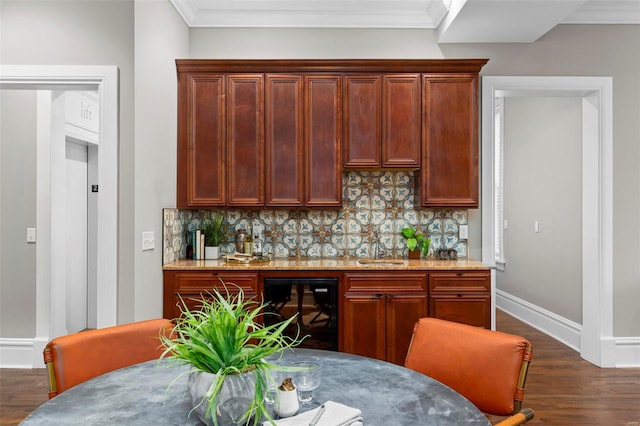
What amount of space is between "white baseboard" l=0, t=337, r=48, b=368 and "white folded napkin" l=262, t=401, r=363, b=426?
140 inches

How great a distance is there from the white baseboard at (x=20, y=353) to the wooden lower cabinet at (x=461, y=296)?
330 cm

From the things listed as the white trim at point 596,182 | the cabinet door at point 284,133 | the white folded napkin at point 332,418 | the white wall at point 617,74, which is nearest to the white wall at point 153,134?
the cabinet door at point 284,133

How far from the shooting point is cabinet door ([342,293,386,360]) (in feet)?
11.1

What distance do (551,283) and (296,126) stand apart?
3.33 m

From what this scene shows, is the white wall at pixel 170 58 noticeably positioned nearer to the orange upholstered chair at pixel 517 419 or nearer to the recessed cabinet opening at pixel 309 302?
the recessed cabinet opening at pixel 309 302

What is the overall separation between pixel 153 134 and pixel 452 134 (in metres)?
2.37

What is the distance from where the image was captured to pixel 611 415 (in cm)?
295

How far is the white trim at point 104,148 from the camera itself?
9.64 feet

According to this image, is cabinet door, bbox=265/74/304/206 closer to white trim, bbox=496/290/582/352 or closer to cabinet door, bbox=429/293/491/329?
cabinet door, bbox=429/293/491/329

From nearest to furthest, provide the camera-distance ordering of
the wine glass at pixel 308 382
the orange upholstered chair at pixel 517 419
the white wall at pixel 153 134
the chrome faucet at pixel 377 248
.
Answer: the orange upholstered chair at pixel 517 419 → the wine glass at pixel 308 382 → the white wall at pixel 153 134 → the chrome faucet at pixel 377 248

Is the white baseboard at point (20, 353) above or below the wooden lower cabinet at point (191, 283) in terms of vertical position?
below

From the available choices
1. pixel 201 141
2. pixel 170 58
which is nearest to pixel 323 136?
pixel 201 141

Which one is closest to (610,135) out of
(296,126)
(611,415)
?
(611,415)

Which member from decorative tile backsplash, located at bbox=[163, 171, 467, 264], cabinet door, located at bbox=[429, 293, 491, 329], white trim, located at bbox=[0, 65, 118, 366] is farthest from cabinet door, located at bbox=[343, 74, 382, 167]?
white trim, located at bbox=[0, 65, 118, 366]
